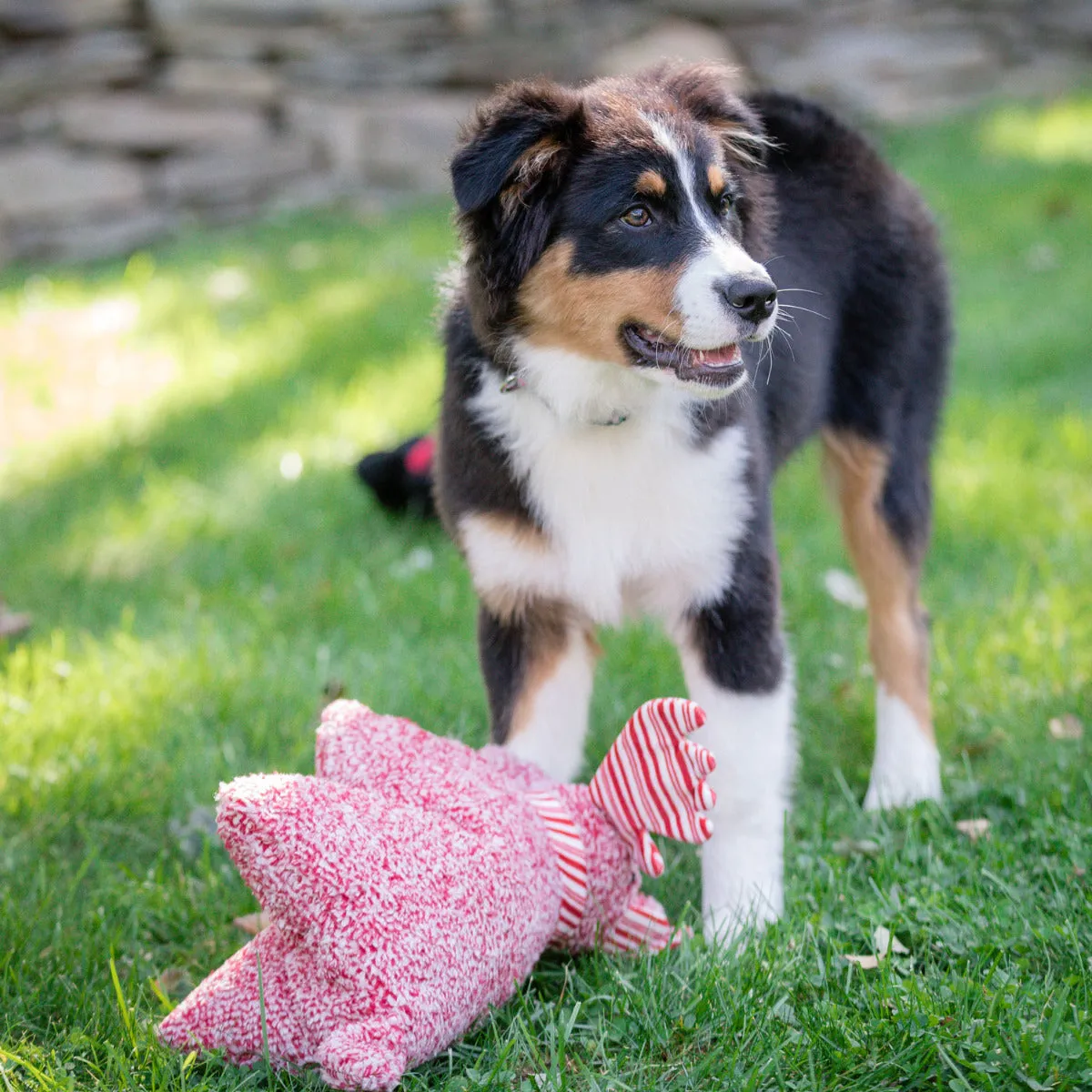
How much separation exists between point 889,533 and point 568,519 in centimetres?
117

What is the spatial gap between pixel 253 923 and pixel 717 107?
1926 mm

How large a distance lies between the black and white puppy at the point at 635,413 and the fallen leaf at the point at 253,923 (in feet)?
2.16

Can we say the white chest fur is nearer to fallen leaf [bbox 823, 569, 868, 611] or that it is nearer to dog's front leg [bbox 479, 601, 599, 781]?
dog's front leg [bbox 479, 601, 599, 781]

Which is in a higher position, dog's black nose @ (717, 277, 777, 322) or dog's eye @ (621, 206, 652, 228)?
dog's eye @ (621, 206, 652, 228)

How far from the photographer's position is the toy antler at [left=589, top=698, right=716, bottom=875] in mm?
2283

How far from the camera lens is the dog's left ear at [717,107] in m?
2.74

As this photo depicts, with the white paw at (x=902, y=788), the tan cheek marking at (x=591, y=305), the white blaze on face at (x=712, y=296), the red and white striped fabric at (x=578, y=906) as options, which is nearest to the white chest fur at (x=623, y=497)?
the tan cheek marking at (x=591, y=305)

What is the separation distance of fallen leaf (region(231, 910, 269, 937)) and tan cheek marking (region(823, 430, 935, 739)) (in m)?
1.62

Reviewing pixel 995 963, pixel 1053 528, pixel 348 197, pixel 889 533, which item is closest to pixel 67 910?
pixel 995 963

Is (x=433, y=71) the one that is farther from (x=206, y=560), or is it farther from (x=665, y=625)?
(x=665, y=625)

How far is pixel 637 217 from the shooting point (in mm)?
2477

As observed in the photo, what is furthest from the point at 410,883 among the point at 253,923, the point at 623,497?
the point at 623,497

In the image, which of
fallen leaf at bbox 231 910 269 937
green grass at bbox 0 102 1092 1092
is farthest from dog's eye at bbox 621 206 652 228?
fallen leaf at bbox 231 910 269 937

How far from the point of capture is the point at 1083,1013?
6.62 feet
